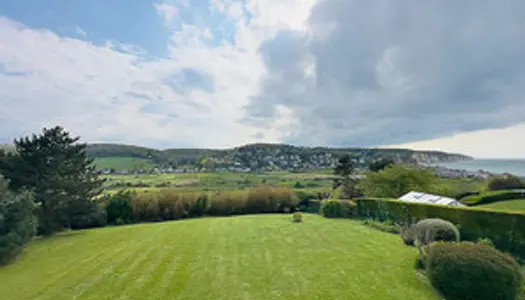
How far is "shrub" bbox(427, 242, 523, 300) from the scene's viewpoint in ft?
21.9

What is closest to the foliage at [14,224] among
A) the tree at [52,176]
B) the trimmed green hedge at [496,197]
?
the tree at [52,176]

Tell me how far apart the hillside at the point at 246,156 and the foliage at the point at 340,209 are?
41.4 meters

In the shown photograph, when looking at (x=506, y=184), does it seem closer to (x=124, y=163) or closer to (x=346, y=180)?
(x=346, y=180)

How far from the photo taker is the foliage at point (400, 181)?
28719 mm

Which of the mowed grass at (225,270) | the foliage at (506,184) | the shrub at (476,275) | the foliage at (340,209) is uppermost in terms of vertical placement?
the foliage at (506,184)

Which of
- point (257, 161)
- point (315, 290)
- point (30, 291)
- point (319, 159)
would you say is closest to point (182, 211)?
point (30, 291)

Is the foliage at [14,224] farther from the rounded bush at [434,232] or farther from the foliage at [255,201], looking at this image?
the foliage at [255,201]

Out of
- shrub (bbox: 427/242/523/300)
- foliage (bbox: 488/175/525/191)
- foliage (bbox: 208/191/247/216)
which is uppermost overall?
foliage (bbox: 488/175/525/191)

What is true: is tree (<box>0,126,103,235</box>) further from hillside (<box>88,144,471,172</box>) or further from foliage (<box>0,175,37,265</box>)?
hillside (<box>88,144,471,172</box>)

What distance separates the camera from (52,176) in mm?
19812

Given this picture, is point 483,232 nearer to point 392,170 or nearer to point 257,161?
point 392,170

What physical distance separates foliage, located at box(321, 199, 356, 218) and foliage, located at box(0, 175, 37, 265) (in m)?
20.0

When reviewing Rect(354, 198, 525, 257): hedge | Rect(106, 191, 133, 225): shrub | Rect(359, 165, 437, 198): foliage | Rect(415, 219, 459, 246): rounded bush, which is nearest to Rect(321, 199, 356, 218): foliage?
Rect(359, 165, 437, 198): foliage

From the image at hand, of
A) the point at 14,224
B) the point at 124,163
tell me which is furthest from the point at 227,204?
the point at 124,163
